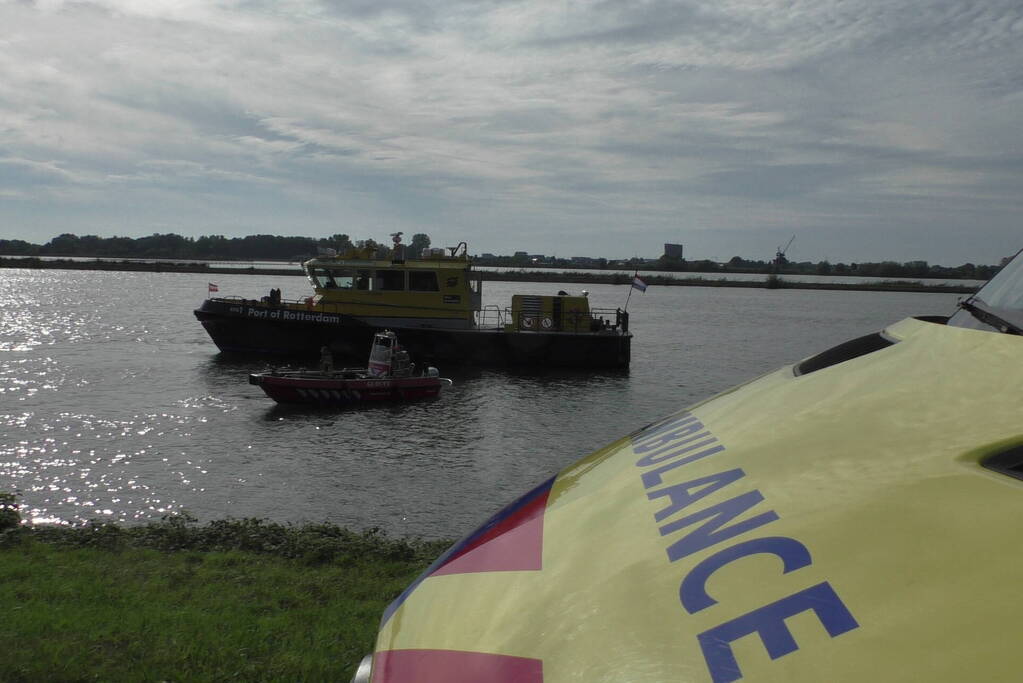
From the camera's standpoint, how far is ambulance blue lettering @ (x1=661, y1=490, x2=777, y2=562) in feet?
4.50

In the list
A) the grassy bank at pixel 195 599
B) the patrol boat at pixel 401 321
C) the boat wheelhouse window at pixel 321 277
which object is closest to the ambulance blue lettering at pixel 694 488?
the grassy bank at pixel 195 599

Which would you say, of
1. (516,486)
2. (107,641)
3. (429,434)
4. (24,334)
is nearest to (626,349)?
(429,434)

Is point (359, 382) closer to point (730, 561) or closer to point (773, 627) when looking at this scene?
point (730, 561)

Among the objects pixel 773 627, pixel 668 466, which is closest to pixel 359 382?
pixel 668 466

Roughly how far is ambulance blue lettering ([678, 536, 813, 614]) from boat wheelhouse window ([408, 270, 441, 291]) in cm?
2946

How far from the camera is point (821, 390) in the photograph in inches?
73.0

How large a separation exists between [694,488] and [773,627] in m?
Answer: 0.54

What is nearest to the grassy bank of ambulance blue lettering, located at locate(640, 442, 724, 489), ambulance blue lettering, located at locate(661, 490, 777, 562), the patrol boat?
ambulance blue lettering, located at locate(640, 442, 724, 489)

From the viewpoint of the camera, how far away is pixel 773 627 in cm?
111

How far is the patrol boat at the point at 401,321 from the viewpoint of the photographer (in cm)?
2962

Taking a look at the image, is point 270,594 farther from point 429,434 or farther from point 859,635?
point 429,434

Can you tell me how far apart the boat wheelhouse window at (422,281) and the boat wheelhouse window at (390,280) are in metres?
0.30

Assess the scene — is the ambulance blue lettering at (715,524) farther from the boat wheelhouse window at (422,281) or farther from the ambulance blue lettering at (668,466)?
the boat wheelhouse window at (422,281)

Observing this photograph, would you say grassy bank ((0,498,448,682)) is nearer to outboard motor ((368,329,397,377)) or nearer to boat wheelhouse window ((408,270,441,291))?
outboard motor ((368,329,397,377))
